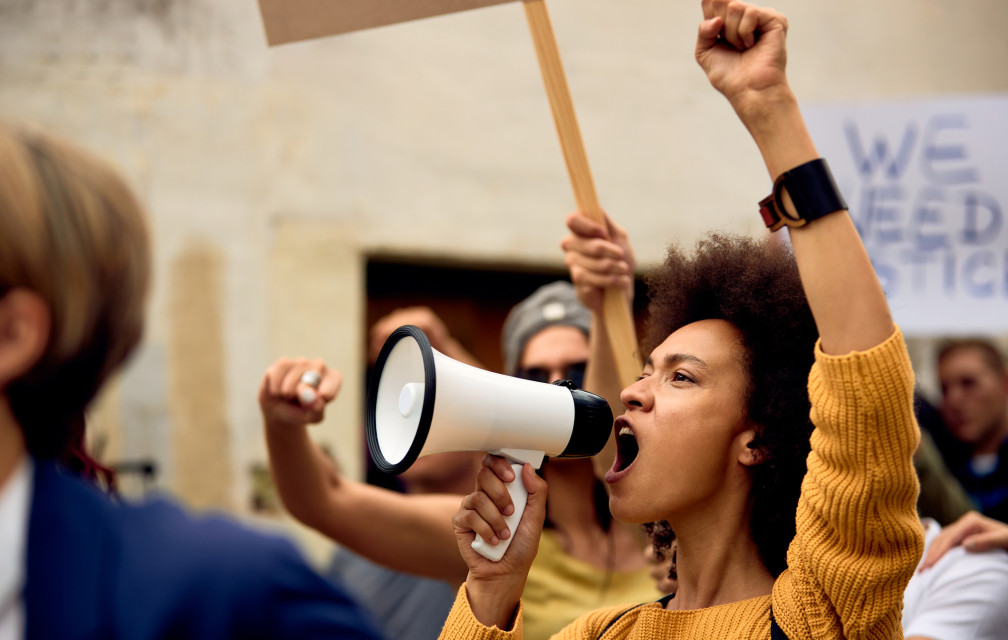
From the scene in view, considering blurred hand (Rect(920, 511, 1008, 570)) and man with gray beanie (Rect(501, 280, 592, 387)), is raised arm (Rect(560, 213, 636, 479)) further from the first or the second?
blurred hand (Rect(920, 511, 1008, 570))

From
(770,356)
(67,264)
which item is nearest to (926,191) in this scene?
(770,356)

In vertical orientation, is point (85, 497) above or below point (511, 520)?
above

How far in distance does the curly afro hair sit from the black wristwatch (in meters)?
0.34

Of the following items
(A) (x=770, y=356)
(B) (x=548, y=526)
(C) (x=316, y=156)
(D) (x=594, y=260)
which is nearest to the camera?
(A) (x=770, y=356)

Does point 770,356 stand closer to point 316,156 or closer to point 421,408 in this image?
point 421,408

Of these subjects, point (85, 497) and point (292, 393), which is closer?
point (85, 497)

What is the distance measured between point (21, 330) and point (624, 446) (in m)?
1.08

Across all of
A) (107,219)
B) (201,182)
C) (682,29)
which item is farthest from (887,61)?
(107,219)

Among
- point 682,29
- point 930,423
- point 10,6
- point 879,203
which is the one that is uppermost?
point 10,6

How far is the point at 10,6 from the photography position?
4.36m

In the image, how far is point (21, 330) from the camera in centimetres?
90

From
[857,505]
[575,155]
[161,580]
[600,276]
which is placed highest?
[575,155]

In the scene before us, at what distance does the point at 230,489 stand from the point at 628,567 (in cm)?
251

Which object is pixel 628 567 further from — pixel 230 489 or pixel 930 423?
pixel 230 489
